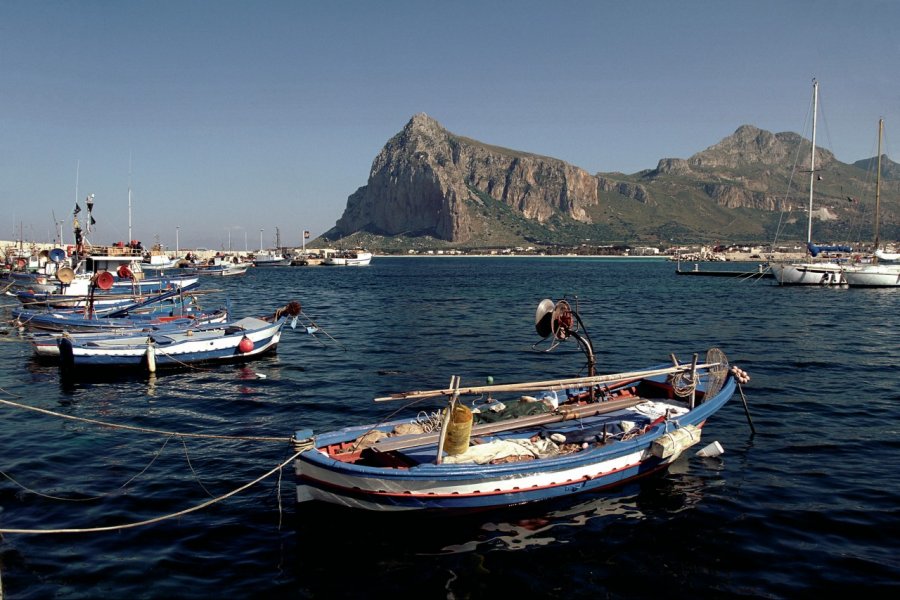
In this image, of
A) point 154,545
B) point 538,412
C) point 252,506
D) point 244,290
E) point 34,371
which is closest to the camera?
point 154,545

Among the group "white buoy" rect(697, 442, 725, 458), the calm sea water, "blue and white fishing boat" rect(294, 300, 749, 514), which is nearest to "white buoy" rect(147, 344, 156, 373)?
the calm sea water

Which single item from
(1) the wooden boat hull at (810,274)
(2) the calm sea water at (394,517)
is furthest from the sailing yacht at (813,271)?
(2) the calm sea water at (394,517)

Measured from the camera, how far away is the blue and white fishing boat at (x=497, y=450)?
11633 mm

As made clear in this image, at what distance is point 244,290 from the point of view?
287ft

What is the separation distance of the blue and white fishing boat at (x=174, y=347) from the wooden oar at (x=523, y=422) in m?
18.2

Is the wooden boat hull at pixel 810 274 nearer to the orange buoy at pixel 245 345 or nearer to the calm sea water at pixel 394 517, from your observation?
the calm sea water at pixel 394 517

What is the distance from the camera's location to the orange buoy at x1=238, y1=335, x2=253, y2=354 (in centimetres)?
2958

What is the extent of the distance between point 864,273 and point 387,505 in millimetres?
86098

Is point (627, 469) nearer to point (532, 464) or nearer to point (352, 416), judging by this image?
point (532, 464)

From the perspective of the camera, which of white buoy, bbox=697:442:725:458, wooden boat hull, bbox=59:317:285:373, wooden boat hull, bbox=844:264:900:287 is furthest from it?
wooden boat hull, bbox=844:264:900:287

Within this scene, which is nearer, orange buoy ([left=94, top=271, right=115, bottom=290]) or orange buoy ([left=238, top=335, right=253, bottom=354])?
orange buoy ([left=238, top=335, right=253, bottom=354])

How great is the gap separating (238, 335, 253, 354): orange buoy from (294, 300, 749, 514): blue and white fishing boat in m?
17.1

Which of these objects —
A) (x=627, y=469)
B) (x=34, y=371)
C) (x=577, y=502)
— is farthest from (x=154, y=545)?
(x=34, y=371)

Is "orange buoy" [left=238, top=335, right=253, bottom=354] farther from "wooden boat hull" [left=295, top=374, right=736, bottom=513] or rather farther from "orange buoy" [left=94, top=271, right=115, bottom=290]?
"wooden boat hull" [left=295, top=374, right=736, bottom=513]
